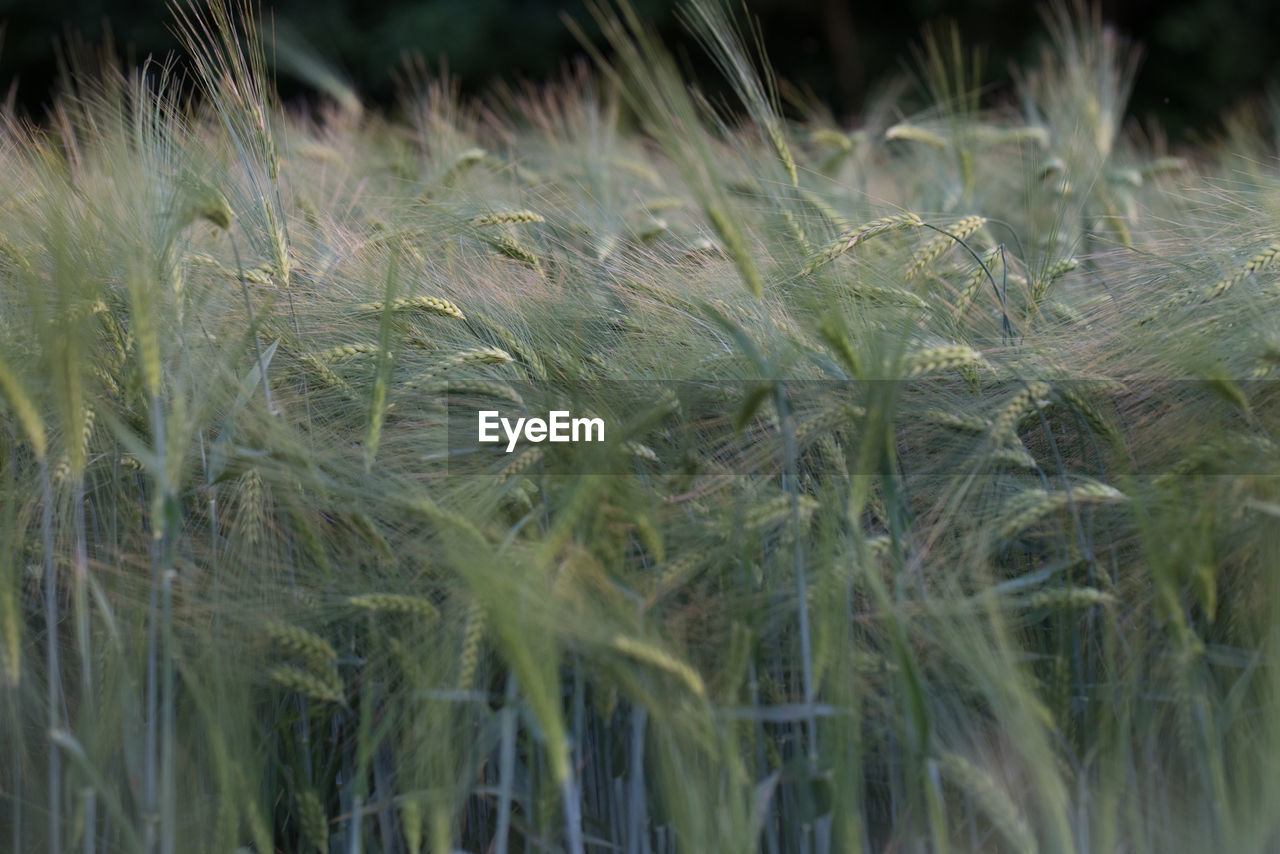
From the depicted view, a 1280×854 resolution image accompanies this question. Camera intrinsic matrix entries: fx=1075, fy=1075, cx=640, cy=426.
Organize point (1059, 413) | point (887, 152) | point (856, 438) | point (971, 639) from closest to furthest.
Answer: point (971, 639) < point (856, 438) < point (1059, 413) < point (887, 152)

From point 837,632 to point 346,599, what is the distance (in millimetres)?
464

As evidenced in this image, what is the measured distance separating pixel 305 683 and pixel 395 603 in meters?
0.12

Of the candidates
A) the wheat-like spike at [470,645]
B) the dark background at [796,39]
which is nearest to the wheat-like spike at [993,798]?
Result: the wheat-like spike at [470,645]

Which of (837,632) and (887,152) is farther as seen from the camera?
(887,152)

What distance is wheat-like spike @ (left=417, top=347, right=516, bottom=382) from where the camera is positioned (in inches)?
46.3

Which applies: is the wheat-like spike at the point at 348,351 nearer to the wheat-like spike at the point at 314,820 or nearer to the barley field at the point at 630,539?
the barley field at the point at 630,539

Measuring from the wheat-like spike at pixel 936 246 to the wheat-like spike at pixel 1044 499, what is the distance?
1.10ft

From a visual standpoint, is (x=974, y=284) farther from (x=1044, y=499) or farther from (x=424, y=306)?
(x=424, y=306)

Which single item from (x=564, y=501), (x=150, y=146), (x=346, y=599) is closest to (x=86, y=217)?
(x=150, y=146)

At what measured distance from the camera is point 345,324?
1.31 meters

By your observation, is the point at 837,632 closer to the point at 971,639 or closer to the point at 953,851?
the point at 971,639

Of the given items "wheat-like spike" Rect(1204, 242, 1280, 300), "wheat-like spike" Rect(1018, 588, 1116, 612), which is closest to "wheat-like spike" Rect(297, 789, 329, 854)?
"wheat-like spike" Rect(1018, 588, 1116, 612)

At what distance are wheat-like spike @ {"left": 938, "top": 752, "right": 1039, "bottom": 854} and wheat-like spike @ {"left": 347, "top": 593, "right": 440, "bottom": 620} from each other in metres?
0.49

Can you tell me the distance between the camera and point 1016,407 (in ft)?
3.53
